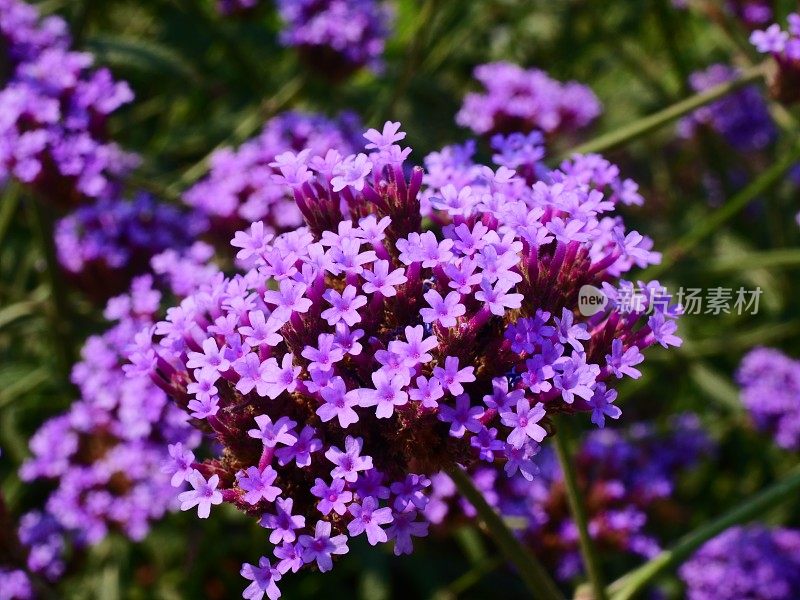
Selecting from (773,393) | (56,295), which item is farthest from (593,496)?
(56,295)

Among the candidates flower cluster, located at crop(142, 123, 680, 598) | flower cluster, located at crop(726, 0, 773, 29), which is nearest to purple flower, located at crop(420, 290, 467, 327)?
flower cluster, located at crop(142, 123, 680, 598)

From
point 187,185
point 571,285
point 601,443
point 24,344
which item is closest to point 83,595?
point 24,344

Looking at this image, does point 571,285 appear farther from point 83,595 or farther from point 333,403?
point 83,595

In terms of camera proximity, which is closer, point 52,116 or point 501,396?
point 501,396

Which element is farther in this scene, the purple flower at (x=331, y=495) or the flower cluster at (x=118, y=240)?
the flower cluster at (x=118, y=240)

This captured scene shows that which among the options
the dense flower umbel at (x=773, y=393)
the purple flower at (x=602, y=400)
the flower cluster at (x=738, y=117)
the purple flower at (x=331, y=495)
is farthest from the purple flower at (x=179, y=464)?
the flower cluster at (x=738, y=117)

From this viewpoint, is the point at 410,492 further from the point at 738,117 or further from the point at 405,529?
the point at 738,117

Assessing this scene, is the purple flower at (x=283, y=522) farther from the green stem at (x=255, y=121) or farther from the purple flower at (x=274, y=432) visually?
the green stem at (x=255, y=121)
